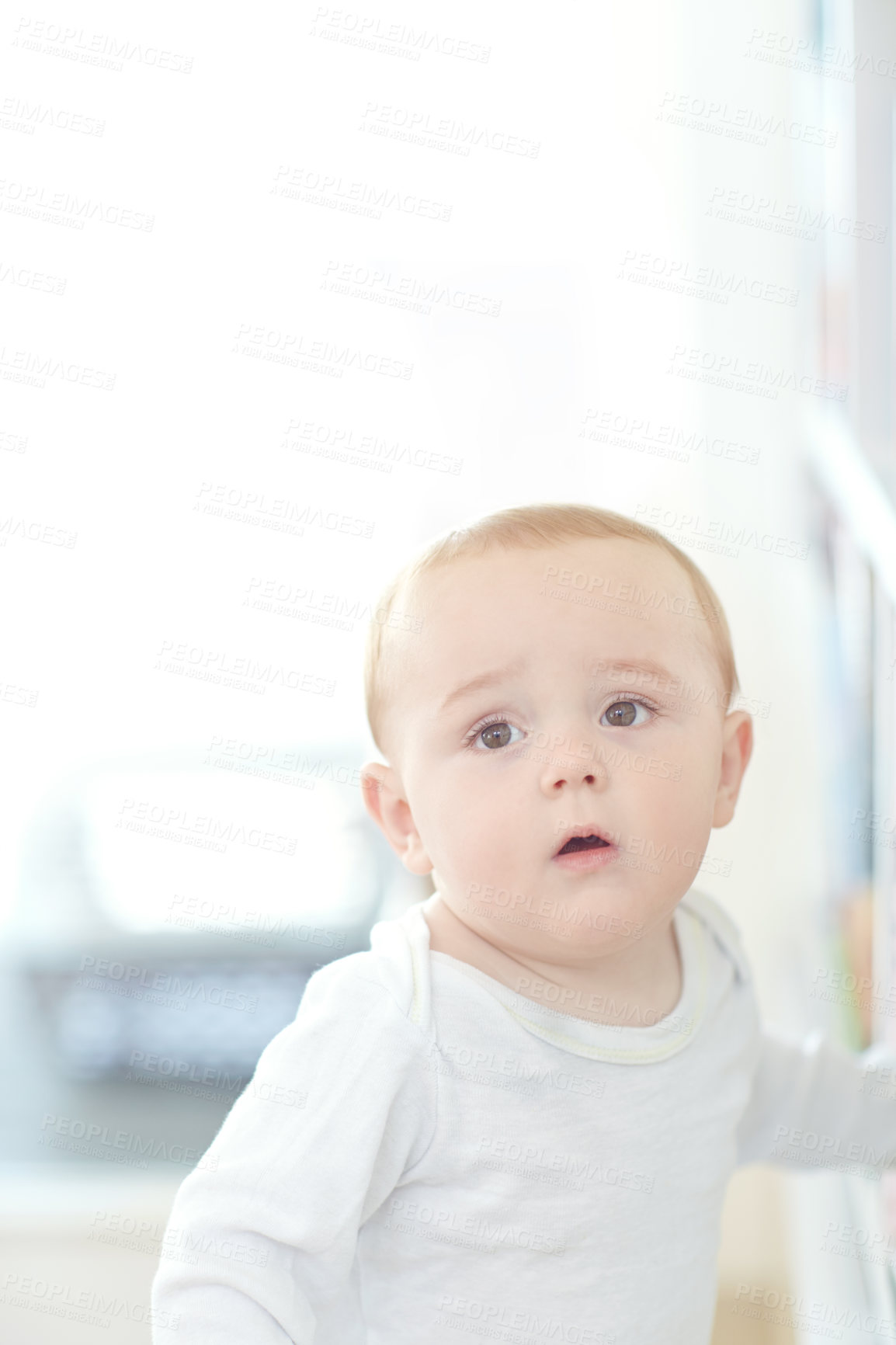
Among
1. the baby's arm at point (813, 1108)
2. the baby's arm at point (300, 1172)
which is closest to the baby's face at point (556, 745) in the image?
the baby's arm at point (300, 1172)

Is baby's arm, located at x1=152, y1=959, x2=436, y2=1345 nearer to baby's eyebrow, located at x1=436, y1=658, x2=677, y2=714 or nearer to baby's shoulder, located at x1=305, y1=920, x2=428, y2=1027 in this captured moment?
baby's shoulder, located at x1=305, y1=920, x2=428, y2=1027

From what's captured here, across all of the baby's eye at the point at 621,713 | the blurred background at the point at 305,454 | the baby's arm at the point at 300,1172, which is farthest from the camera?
the blurred background at the point at 305,454

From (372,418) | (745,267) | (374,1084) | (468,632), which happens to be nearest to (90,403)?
(372,418)

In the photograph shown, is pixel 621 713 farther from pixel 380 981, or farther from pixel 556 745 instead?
pixel 380 981

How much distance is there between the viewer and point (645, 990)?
0.87 m

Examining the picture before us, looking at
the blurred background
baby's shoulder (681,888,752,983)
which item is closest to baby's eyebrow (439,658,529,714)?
baby's shoulder (681,888,752,983)

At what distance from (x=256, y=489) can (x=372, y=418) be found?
0.22 meters

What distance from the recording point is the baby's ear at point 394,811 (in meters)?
0.85

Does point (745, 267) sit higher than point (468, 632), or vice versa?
point (745, 267)

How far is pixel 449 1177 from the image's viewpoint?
0.77 m

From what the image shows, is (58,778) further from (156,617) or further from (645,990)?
(645,990)

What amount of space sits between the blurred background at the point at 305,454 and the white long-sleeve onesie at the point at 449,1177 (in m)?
0.89

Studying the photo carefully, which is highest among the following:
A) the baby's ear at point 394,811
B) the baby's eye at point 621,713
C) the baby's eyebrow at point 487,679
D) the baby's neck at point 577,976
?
the baby's eyebrow at point 487,679

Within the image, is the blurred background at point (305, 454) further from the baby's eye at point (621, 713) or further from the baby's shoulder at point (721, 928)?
the baby's eye at point (621, 713)
